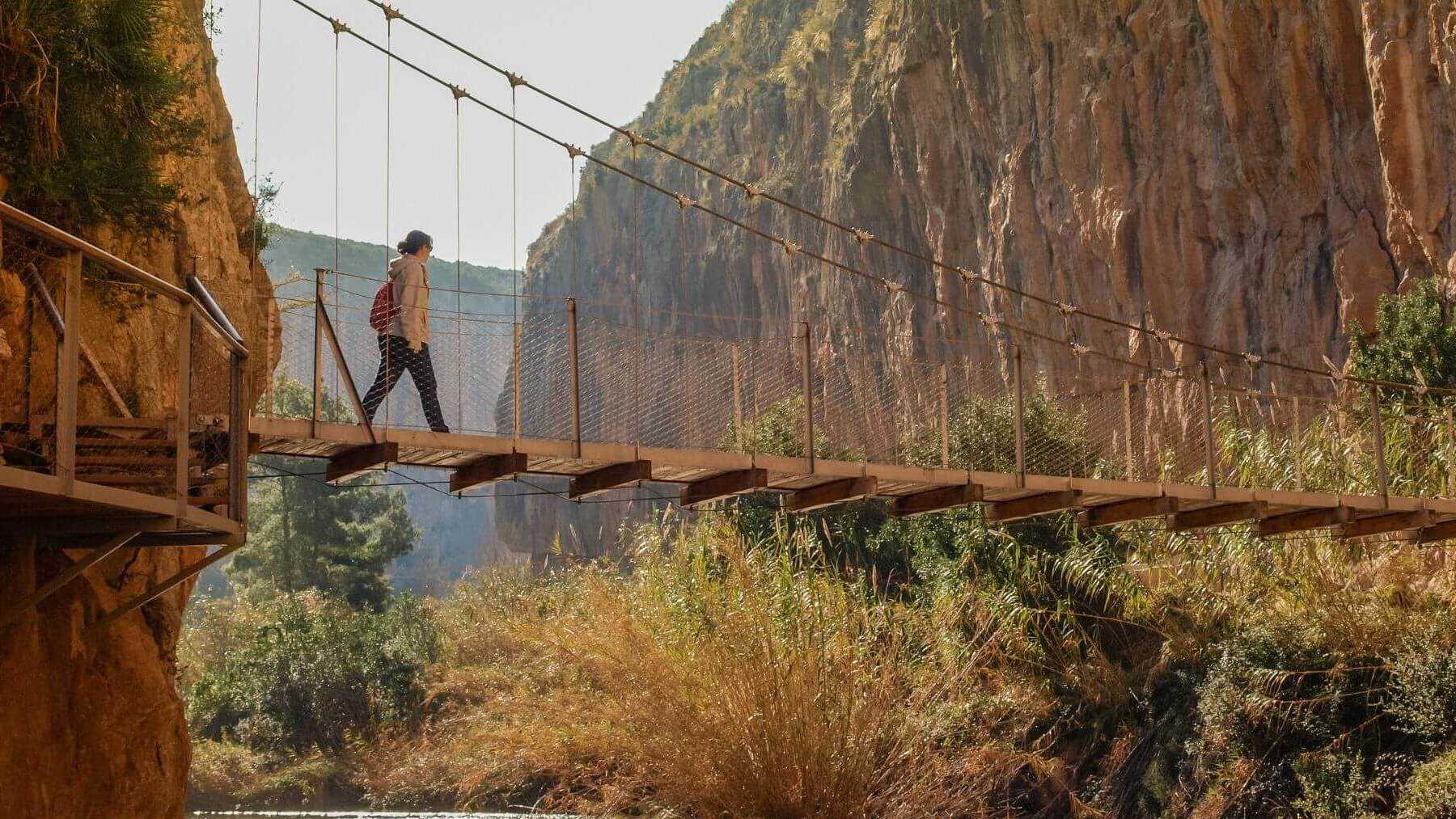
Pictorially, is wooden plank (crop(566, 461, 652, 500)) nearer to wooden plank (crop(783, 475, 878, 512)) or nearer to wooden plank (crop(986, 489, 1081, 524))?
wooden plank (crop(783, 475, 878, 512))

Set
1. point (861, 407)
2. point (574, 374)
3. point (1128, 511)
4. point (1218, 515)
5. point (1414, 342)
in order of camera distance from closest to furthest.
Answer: point (574, 374) → point (1128, 511) → point (861, 407) → point (1218, 515) → point (1414, 342)

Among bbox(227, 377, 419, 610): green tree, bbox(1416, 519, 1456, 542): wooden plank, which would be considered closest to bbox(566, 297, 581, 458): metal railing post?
bbox(1416, 519, 1456, 542): wooden plank

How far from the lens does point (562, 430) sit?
888 cm

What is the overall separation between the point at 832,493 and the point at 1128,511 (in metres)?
2.18

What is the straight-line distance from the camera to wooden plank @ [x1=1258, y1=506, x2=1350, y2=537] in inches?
405

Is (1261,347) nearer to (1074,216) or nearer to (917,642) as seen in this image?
(1074,216)

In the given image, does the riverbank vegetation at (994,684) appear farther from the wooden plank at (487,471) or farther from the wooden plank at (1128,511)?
the wooden plank at (487,471)

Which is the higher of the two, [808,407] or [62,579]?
[808,407]

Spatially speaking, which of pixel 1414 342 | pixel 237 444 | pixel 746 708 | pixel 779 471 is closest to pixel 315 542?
pixel 1414 342

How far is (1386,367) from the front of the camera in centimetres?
1555

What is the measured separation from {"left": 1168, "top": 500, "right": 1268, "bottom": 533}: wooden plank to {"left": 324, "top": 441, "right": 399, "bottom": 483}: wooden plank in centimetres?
516

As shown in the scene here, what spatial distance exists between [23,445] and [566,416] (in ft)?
10.9

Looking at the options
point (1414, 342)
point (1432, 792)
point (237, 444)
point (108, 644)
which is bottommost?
point (1432, 792)

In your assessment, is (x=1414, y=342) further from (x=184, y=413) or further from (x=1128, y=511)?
(x=184, y=413)
